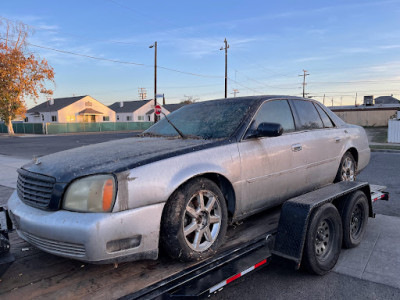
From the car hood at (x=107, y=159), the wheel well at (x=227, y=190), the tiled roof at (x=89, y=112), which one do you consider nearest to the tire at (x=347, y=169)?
the wheel well at (x=227, y=190)

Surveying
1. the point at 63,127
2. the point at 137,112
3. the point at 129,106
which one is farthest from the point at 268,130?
the point at 129,106

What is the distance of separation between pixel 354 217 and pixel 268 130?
173 cm

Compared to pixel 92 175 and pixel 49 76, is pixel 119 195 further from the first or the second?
pixel 49 76

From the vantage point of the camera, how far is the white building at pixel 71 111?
58031 mm

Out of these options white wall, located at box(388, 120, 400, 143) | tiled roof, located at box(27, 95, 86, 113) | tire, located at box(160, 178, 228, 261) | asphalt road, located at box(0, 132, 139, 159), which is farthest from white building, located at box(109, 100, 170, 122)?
tire, located at box(160, 178, 228, 261)

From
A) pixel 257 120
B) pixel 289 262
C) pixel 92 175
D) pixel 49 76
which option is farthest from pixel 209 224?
pixel 49 76

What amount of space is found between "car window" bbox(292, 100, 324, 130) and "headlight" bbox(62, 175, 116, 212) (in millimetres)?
2559

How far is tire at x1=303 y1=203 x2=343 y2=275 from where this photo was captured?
2.96 m

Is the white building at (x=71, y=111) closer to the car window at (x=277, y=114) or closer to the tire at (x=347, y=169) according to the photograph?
the tire at (x=347, y=169)

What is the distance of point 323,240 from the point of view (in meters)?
3.25

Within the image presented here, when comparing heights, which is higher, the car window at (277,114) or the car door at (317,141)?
the car window at (277,114)

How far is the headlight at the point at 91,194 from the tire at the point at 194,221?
18.6 inches

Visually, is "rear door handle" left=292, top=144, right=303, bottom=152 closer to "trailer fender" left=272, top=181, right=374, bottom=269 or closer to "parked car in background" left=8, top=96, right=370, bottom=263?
"parked car in background" left=8, top=96, right=370, bottom=263

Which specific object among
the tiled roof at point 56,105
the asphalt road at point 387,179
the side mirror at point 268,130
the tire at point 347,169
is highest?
Answer: the tiled roof at point 56,105
